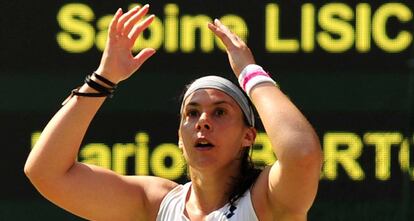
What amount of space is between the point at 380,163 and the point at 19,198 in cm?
147

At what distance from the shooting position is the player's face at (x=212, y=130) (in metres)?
3.35

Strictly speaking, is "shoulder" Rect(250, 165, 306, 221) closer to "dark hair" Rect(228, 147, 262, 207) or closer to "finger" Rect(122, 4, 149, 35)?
"dark hair" Rect(228, 147, 262, 207)

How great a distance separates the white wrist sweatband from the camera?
3223 millimetres

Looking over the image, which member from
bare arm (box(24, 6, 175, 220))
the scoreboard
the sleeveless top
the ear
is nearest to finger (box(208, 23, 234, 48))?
bare arm (box(24, 6, 175, 220))

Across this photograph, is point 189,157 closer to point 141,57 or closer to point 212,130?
point 212,130

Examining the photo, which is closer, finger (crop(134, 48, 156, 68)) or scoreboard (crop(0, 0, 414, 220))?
finger (crop(134, 48, 156, 68))

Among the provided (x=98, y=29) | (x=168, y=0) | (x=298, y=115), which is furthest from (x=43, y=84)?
(x=298, y=115)

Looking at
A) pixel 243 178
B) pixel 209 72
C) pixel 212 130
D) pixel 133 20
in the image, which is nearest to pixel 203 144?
pixel 212 130

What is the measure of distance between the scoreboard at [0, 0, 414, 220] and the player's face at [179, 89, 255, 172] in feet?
4.12

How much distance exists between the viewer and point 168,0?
471cm

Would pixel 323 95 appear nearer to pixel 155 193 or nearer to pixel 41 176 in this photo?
pixel 155 193

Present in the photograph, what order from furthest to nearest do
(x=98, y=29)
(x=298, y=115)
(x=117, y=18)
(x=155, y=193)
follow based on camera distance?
1. (x=98, y=29)
2. (x=155, y=193)
3. (x=117, y=18)
4. (x=298, y=115)

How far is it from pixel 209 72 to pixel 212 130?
1.37m

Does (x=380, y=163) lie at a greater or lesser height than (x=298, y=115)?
lesser
